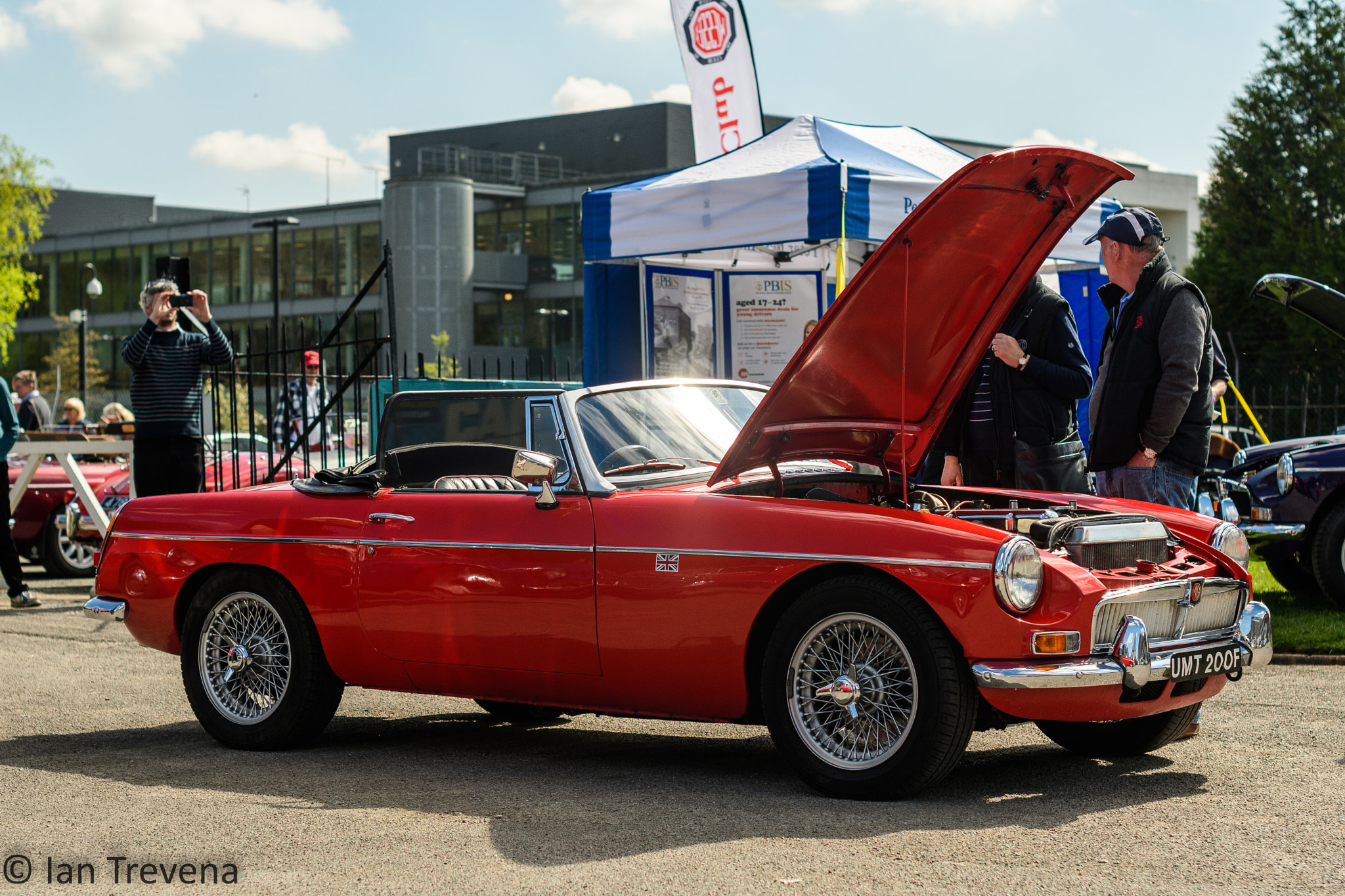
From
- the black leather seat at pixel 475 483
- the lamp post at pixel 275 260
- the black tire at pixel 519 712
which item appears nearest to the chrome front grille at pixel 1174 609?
the black leather seat at pixel 475 483

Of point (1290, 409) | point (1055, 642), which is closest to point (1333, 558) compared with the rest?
point (1055, 642)

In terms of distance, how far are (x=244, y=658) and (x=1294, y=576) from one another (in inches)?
294

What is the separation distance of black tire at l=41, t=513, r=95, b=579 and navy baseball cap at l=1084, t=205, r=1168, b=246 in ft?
34.2

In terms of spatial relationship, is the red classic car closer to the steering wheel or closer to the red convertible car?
the red convertible car

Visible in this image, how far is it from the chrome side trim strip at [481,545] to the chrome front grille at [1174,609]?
5.90 feet

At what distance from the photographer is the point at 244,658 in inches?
231

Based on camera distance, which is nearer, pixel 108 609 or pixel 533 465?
pixel 533 465

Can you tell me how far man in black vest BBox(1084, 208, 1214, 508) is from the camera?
19.8ft

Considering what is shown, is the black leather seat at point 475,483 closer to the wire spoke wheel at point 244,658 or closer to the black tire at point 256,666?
the black tire at point 256,666

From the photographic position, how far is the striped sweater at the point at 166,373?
30.2 feet

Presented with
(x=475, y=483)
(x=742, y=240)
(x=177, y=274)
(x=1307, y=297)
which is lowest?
(x=475, y=483)

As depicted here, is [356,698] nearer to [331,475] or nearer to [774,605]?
[331,475]

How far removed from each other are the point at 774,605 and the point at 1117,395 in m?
2.31

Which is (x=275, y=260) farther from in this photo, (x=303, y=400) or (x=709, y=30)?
(x=303, y=400)
